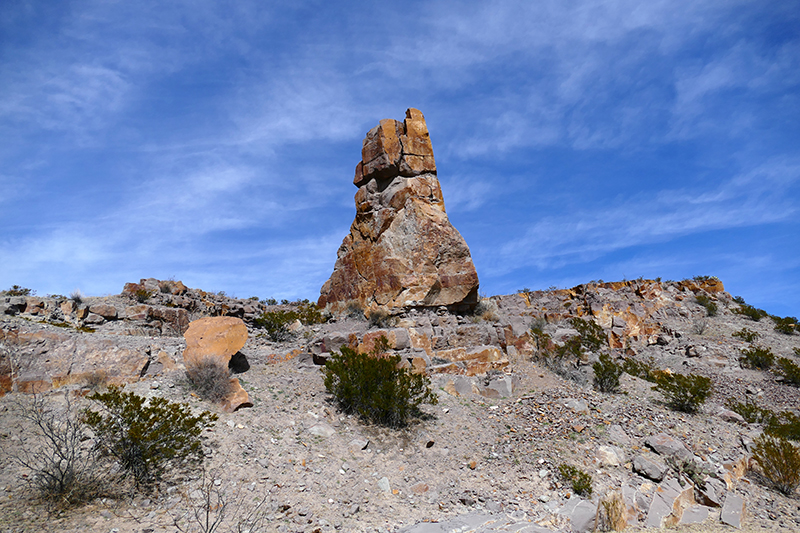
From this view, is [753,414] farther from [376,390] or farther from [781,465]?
[376,390]

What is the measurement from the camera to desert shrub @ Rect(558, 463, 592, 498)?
7.74 metres

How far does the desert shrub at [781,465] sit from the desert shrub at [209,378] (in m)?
12.2

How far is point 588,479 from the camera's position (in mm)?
7922

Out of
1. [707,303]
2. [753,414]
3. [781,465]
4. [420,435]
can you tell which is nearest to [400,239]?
[420,435]

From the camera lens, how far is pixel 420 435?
9109mm

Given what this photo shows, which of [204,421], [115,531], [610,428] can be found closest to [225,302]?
[204,421]

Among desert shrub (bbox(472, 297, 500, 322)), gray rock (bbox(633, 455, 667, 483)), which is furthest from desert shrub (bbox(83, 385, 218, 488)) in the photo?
desert shrub (bbox(472, 297, 500, 322))

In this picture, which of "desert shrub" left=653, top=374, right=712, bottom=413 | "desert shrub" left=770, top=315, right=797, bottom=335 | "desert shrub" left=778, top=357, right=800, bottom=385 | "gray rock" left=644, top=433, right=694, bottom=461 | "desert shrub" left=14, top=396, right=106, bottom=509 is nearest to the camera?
"desert shrub" left=14, top=396, right=106, bottom=509

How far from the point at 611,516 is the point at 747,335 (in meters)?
20.6

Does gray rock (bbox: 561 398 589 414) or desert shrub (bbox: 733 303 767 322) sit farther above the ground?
desert shrub (bbox: 733 303 767 322)

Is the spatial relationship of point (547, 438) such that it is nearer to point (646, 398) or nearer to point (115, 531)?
point (646, 398)

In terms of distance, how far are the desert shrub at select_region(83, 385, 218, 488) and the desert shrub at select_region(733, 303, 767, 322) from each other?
31754mm

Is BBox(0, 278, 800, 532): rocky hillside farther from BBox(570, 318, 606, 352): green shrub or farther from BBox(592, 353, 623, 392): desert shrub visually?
BBox(570, 318, 606, 352): green shrub

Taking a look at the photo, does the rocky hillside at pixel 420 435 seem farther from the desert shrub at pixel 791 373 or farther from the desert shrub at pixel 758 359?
the desert shrub at pixel 758 359
